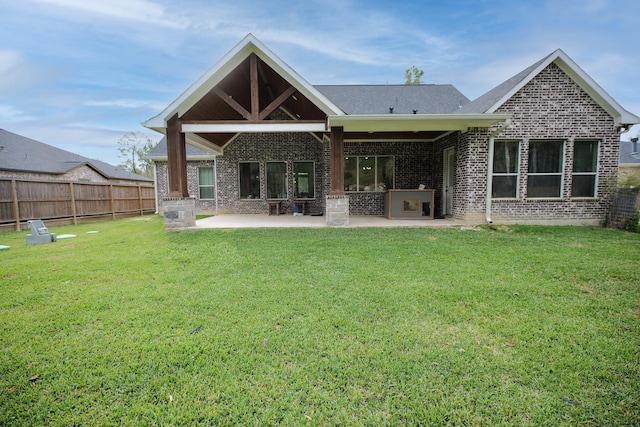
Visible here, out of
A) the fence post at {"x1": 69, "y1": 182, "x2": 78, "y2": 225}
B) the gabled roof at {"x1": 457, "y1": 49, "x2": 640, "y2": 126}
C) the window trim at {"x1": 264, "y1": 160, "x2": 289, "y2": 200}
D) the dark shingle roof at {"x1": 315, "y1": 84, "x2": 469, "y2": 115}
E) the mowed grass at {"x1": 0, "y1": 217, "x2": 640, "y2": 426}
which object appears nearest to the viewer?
the mowed grass at {"x1": 0, "y1": 217, "x2": 640, "y2": 426}

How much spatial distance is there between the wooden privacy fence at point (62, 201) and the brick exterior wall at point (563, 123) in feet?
47.0

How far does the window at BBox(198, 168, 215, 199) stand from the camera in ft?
43.7

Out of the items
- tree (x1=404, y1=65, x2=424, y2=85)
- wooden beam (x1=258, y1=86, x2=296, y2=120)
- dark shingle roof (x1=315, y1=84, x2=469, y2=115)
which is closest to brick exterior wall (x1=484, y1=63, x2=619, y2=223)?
dark shingle roof (x1=315, y1=84, x2=469, y2=115)

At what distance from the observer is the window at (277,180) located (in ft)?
40.1

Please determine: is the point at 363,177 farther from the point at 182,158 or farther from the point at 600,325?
the point at 600,325

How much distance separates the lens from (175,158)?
26.7 feet

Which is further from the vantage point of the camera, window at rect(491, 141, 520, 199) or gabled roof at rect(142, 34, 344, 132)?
window at rect(491, 141, 520, 199)

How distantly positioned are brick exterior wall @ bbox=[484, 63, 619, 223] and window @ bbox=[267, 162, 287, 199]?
7.12m

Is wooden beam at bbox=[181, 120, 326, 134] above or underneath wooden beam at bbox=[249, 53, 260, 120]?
underneath

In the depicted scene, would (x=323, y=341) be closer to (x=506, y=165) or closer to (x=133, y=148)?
(x=506, y=165)

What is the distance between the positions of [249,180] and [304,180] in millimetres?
2401

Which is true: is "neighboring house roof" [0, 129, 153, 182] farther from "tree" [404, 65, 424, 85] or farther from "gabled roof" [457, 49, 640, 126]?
"tree" [404, 65, 424, 85]

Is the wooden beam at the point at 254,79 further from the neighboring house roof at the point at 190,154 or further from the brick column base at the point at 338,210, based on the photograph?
the neighboring house roof at the point at 190,154

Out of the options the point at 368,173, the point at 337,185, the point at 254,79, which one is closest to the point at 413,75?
the point at 368,173
